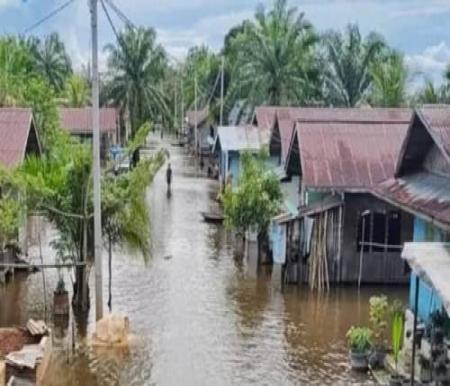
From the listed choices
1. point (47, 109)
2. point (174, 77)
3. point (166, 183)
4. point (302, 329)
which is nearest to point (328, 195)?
point (302, 329)

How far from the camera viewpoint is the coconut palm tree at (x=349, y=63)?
44312mm

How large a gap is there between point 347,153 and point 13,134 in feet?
29.7

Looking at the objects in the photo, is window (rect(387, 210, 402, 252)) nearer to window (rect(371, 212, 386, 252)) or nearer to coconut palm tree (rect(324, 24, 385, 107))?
window (rect(371, 212, 386, 252))

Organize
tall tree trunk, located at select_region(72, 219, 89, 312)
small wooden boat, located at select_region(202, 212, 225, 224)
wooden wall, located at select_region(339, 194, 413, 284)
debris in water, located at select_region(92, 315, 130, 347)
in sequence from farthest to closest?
small wooden boat, located at select_region(202, 212, 225, 224)
wooden wall, located at select_region(339, 194, 413, 284)
tall tree trunk, located at select_region(72, 219, 89, 312)
debris in water, located at select_region(92, 315, 130, 347)

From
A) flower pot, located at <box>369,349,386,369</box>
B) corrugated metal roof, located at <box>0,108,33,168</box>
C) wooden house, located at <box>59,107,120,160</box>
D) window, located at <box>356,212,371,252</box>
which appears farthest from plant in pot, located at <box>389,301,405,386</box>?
wooden house, located at <box>59,107,120,160</box>

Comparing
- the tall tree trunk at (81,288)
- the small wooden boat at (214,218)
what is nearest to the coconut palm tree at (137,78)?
the small wooden boat at (214,218)

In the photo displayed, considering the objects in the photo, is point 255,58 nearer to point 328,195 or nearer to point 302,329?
point 328,195

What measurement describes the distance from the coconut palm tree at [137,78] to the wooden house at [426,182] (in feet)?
126

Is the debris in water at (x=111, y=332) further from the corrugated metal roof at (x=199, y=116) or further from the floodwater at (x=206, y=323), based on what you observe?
the corrugated metal roof at (x=199, y=116)

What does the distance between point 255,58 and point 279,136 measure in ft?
45.7

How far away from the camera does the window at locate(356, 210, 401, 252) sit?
22125mm

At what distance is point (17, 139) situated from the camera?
75.4 ft

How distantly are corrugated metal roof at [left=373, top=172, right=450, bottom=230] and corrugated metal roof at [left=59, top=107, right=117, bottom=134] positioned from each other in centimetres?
3368

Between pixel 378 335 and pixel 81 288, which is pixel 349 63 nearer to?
pixel 81 288
